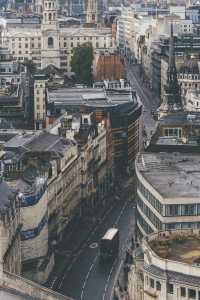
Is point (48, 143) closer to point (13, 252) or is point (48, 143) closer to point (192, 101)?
point (13, 252)

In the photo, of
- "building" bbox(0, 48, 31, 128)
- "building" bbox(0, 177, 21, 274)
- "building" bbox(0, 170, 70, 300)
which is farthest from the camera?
"building" bbox(0, 48, 31, 128)

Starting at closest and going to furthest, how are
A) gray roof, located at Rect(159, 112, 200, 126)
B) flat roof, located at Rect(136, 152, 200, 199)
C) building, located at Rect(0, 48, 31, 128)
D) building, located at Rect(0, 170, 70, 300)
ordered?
building, located at Rect(0, 170, 70, 300), flat roof, located at Rect(136, 152, 200, 199), gray roof, located at Rect(159, 112, 200, 126), building, located at Rect(0, 48, 31, 128)

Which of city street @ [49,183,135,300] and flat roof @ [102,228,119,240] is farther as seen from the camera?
flat roof @ [102,228,119,240]

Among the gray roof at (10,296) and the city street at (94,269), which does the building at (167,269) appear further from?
the city street at (94,269)

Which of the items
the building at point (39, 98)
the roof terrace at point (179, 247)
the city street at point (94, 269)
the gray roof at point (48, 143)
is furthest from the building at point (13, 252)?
the building at point (39, 98)

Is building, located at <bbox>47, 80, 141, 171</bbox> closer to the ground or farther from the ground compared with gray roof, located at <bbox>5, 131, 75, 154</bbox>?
closer to the ground

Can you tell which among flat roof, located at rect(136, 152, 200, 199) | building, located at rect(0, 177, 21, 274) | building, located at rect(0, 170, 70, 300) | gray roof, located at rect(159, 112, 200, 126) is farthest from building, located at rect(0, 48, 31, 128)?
building, located at rect(0, 177, 21, 274)

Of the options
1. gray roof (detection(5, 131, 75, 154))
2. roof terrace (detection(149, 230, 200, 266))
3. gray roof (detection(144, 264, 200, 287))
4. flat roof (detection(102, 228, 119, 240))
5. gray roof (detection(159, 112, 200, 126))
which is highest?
roof terrace (detection(149, 230, 200, 266))

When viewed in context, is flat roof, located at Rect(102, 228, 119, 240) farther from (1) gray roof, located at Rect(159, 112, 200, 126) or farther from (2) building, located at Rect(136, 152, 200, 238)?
(1) gray roof, located at Rect(159, 112, 200, 126)
